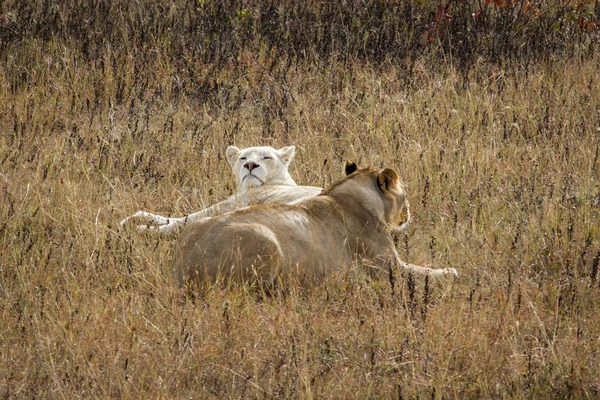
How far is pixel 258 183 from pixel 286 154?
349mm

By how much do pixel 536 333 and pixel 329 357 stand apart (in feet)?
3.07

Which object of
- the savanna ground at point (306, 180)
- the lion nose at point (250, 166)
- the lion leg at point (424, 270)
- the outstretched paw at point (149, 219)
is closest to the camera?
the savanna ground at point (306, 180)

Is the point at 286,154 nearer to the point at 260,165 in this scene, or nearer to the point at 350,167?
the point at 260,165

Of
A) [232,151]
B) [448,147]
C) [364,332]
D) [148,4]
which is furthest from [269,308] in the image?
[148,4]

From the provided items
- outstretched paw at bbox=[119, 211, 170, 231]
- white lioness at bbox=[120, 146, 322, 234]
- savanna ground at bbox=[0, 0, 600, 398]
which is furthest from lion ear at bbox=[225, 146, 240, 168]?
outstretched paw at bbox=[119, 211, 170, 231]

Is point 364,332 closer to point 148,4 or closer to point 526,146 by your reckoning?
point 526,146

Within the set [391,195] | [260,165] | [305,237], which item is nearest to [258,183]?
[260,165]

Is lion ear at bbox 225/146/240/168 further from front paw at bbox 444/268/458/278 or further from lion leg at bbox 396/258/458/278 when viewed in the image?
front paw at bbox 444/268/458/278

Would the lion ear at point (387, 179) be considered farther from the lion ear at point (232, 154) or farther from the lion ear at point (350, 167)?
the lion ear at point (232, 154)

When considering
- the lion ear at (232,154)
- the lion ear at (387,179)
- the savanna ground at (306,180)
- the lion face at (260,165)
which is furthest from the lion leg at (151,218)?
the lion ear at (387,179)

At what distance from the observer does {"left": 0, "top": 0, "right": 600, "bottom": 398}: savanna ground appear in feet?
13.2

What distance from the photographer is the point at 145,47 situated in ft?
31.4

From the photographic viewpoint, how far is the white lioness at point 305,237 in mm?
4836

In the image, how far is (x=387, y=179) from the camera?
18.9 feet
